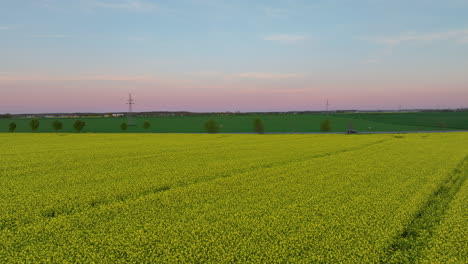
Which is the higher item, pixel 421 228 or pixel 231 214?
pixel 231 214

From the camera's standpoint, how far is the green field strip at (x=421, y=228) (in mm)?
4859

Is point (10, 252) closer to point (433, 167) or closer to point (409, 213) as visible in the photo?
point (409, 213)

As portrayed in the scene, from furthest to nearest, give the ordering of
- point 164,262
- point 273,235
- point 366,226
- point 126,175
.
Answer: point 126,175 → point 366,226 → point 273,235 → point 164,262

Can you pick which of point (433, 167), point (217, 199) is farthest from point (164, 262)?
point (433, 167)

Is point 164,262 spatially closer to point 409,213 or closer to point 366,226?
point 366,226

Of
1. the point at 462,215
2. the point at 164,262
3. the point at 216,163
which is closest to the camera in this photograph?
the point at 164,262

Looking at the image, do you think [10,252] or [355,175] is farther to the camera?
[355,175]

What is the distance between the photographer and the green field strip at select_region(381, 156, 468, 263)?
15.9 feet

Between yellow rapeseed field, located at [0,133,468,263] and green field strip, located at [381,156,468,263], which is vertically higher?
yellow rapeseed field, located at [0,133,468,263]

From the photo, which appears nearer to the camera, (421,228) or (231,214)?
(421,228)

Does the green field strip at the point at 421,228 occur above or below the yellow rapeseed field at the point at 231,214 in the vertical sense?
below

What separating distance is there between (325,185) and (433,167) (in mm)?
6833

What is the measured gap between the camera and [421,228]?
605 cm

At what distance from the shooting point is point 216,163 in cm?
1388
